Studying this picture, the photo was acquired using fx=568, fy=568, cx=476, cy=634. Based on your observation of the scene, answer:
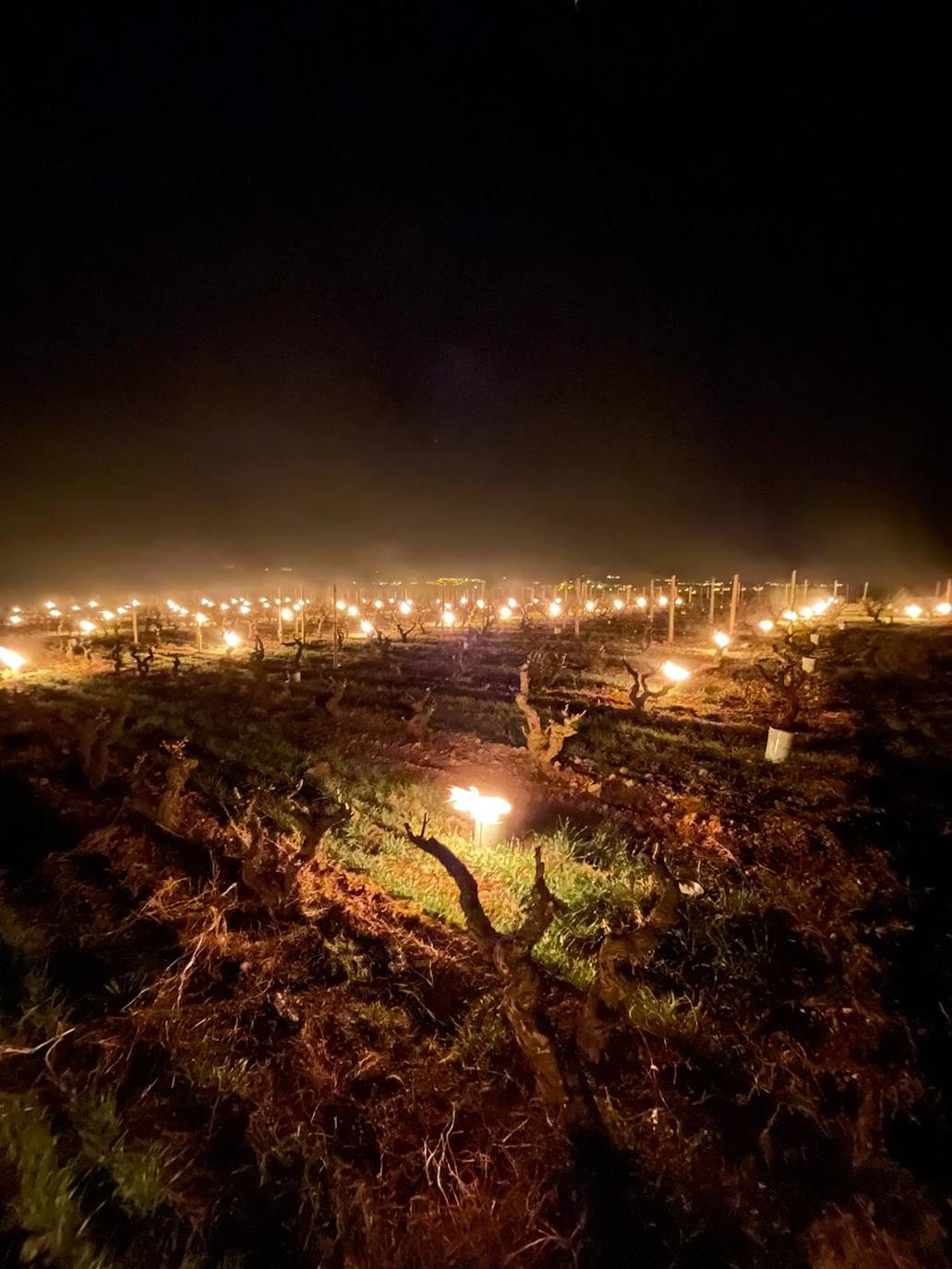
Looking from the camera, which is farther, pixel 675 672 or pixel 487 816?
pixel 675 672

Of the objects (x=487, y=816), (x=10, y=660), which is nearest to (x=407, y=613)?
(x=10, y=660)

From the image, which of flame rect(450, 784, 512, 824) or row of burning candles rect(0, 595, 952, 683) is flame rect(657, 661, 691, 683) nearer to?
row of burning candles rect(0, 595, 952, 683)

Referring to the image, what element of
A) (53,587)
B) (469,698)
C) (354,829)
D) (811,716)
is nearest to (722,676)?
(811,716)

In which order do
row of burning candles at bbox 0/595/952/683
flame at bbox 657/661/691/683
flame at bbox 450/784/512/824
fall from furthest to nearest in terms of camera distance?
1. row of burning candles at bbox 0/595/952/683
2. flame at bbox 657/661/691/683
3. flame at bbox 450/784/512/824

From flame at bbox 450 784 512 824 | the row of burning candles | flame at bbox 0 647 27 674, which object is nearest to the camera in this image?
flame at bbox 450 784 512 824

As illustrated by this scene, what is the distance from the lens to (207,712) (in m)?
12.3

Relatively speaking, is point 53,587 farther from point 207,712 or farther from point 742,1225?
point 742,1225

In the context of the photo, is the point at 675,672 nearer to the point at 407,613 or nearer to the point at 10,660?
the point at 10,660

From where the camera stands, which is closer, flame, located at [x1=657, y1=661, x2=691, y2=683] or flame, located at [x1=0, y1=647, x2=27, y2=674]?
flame, located at [x1=657, y1=661, x2=691, y2=683]

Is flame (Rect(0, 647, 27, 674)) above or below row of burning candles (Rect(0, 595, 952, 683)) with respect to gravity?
below

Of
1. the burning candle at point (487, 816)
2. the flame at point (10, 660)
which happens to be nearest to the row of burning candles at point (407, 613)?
the flame at point (10, 660)

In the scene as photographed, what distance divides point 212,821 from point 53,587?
95.5 meters

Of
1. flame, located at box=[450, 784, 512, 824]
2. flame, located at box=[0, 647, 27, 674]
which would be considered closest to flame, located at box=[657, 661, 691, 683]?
flame, located at box=[450, 784, 512, 824]

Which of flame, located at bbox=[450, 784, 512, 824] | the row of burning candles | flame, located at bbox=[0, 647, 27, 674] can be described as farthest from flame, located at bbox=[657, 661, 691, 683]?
flame, located at bbox=[0, 647, 27, 674]
